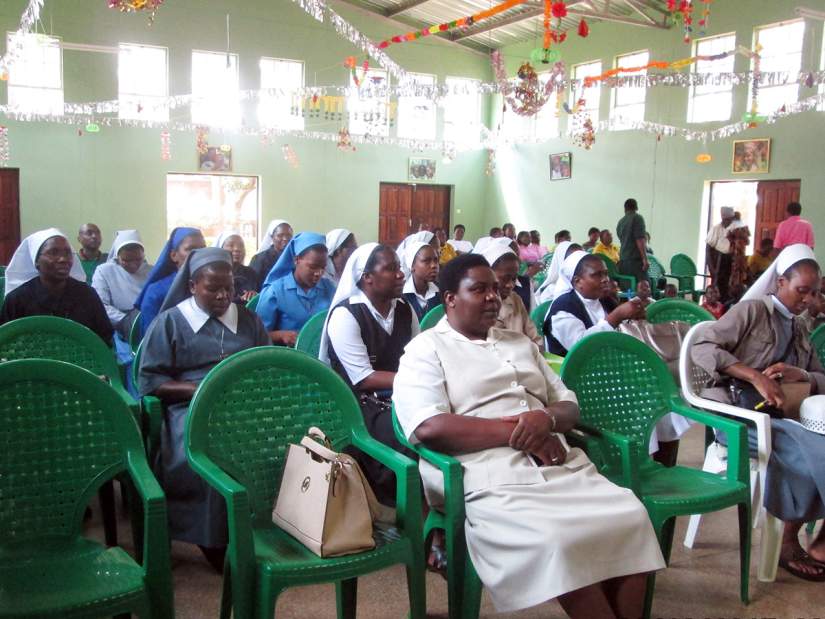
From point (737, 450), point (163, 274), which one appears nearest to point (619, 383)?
point (737, 450)

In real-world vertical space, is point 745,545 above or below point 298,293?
below

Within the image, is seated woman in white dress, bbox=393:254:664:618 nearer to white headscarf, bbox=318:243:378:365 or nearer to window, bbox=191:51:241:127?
white headscarf, bbox=318:243:378:365

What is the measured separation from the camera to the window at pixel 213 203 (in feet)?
50.6

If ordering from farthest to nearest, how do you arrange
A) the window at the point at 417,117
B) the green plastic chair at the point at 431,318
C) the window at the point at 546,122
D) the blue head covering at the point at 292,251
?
the window at the point at 417,117, the window at the point at 546,122, the blue head covering at the point at 292,251, the green plastic chair at the point at 431,318

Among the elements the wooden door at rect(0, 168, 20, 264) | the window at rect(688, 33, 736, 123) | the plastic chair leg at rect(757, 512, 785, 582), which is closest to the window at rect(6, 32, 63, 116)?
the wooden door at rect(0, 168, 20, 264)

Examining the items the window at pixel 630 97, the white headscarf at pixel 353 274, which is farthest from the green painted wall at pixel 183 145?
the white headscarf at pixel 353 274

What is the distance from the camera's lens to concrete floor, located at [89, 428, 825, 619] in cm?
261

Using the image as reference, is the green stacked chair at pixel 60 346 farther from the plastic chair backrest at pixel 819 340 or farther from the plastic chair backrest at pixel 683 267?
the plastic chair backrest at pixel 683 267

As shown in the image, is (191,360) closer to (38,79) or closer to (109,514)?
(109,514)

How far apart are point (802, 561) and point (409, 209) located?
15.5m

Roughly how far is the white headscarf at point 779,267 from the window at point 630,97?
11726 mm

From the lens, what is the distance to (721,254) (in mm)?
10891

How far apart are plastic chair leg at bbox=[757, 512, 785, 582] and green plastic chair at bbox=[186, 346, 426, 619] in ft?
5.11

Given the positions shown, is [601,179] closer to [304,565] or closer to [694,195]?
[694,195]
